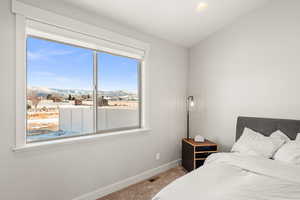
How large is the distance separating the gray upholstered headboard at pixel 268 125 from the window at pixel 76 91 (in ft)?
5.64

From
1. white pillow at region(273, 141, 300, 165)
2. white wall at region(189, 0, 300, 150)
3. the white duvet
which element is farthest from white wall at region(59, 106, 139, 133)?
white pillow at region(273, 141, 300, 165)

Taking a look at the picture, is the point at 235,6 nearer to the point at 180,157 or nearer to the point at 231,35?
the point at 231,35

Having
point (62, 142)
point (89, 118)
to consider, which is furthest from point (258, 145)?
point (62, 142)

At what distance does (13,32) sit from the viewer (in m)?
1.69

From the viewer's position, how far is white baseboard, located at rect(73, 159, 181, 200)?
7.44 ft

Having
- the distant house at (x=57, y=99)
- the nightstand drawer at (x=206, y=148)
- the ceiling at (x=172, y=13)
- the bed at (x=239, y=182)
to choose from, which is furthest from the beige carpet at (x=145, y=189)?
the ceiling at (x=172, y=13)

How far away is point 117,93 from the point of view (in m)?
2.84

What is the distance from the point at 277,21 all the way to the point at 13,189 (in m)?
3.98

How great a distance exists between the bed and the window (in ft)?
4.90

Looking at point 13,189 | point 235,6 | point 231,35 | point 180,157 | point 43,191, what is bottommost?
point 180,157

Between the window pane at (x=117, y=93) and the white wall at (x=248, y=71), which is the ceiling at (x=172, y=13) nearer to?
the white wall at (x=248, y=71)

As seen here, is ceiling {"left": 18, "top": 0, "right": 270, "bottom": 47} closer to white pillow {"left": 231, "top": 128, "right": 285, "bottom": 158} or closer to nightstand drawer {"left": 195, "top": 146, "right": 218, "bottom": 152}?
white pillow {"left": 231, "top": 128, "right": 285, "bottom": 158}

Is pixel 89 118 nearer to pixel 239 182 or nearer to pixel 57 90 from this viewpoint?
pixel 57 90

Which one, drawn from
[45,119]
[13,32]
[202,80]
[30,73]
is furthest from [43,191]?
[202,80]
